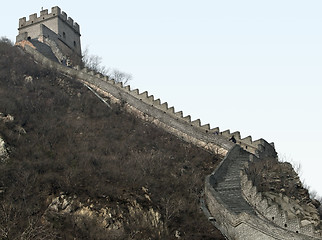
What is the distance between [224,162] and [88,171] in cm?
891

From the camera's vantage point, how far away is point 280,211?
2364 cm

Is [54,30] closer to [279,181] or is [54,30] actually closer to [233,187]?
[233,187]

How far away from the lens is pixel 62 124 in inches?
1347

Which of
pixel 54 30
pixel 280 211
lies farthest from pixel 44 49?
pixel 280 211

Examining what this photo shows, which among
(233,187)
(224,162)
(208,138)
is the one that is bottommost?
(233,187)

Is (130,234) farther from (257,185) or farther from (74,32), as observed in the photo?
(74,32)

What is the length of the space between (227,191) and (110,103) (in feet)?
55.2

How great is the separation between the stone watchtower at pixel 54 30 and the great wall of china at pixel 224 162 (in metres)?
0.78

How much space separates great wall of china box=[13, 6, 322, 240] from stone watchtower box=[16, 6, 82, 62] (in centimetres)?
78

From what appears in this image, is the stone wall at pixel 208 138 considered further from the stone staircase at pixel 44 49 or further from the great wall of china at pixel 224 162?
the stone staircase at pixel 44 49

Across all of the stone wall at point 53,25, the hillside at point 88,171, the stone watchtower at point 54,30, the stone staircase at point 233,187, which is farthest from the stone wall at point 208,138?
the stone wall at point 53,25

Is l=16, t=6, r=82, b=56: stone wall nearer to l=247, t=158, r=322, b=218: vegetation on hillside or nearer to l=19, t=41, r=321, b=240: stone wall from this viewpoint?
l=19, t=41, r=321, b=240: stone wall

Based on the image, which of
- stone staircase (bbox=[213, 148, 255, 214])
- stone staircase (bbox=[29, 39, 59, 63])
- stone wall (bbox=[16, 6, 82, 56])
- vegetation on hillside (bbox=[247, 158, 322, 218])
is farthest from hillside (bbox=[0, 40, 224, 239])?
stone wall (bbox=[16, 6, 82, 56])

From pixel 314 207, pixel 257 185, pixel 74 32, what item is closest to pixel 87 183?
pixel 257 185
